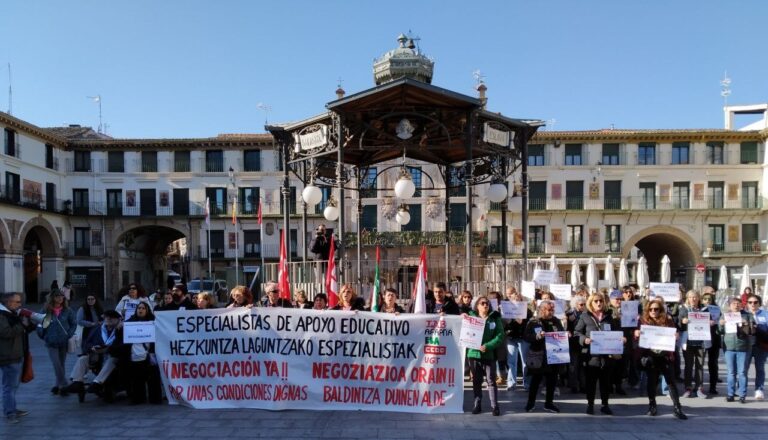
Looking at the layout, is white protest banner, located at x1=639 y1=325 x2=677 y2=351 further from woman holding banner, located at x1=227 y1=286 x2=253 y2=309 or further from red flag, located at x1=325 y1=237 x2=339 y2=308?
woman holding banner, located at x1=227 y1=286 x2=253 y2=309

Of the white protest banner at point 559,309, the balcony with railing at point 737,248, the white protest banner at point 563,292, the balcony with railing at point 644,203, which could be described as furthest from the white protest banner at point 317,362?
the balcony with railing at point 737,248

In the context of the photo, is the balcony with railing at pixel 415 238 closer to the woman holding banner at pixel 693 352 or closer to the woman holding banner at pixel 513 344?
the woman holding banner at pixel 513 344

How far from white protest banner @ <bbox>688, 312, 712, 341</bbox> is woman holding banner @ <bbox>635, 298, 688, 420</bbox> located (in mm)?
1654

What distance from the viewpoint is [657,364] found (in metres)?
8.15

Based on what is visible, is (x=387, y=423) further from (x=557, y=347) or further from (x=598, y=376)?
(x=598, y=376)

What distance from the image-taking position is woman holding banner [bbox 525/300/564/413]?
8289mm

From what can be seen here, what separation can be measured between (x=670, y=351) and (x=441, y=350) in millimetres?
3450

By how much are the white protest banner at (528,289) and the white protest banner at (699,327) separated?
2.90 metres

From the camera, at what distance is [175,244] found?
3433 inches

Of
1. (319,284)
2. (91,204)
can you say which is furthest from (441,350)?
(91,204)

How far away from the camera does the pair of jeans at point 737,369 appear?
897 cm

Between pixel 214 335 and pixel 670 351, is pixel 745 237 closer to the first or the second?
pixel 670 351

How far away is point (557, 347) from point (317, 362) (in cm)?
379

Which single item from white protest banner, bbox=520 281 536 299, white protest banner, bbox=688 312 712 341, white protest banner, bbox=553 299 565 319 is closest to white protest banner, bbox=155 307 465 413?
white protest banner, bbox=553 299 565 319
